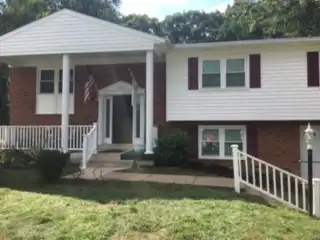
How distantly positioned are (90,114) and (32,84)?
308 cm

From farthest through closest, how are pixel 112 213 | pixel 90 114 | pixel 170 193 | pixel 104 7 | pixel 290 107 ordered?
pixel 104 7
pixel 90 114
pixel 290 107
pixel 170 193
pixel 112 213

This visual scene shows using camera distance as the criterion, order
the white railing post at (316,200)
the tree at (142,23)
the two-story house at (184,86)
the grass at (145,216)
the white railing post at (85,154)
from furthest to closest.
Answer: the tree at (142,23), the two-story house at (184,86), the white railing post at (85,154), the white railing post at (316,200), the grass at (145,216)

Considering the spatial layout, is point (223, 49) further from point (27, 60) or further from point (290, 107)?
point (27, 60)

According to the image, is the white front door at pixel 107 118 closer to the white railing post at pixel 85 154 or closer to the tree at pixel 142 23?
the white railing post at pixel 85 154

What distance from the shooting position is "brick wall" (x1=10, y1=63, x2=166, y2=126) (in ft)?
53.6

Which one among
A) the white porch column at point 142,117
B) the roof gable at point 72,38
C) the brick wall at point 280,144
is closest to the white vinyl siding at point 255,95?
the brick wall at point 280,144

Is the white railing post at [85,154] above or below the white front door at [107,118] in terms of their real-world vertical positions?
below

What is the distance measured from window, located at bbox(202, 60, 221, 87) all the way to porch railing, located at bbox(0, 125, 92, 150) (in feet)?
15.7

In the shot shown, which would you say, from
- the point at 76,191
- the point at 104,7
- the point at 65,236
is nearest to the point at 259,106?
the point at 76,191

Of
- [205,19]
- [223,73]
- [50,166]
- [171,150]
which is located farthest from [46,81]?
[205,19]

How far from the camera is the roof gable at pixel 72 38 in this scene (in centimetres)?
1455

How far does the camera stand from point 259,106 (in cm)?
1448

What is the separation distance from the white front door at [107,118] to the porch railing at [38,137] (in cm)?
143

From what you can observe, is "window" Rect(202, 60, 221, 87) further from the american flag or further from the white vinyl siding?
the american flag
